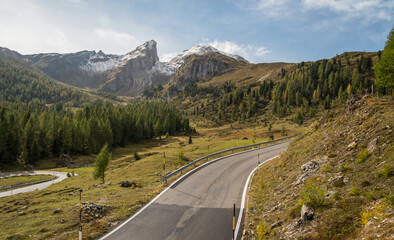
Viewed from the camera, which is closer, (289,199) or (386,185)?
(386,185)

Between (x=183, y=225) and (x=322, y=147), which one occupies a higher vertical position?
(x=322, y=147)

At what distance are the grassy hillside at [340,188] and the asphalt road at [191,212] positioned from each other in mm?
1632

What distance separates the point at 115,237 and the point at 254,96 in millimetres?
171812

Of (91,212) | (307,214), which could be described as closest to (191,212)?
(91,212)

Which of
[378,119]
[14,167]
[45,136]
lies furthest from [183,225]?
[45,136]

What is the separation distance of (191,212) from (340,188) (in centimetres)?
854

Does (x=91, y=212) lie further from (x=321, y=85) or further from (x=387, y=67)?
(x=321, y=85)

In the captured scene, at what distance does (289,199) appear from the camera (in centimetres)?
1130

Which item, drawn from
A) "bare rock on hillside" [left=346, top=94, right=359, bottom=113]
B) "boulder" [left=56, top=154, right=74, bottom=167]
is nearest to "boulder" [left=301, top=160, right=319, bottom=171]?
"bare rock on hillside" [left=346, top=94, right=359, bottom=113]

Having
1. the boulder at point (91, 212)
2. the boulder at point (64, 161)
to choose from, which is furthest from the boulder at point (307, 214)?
the boulder at point (64, 161)

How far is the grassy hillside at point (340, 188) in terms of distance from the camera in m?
7.11

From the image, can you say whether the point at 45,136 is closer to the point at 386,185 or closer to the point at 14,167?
the point at 14,167

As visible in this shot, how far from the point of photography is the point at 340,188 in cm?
942

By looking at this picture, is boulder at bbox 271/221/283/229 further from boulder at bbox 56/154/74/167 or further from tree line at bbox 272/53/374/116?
tree line at bbox 272/53/374/116
